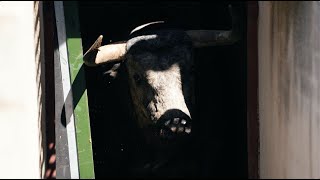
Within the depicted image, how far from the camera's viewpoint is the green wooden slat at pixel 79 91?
5848 millimetres

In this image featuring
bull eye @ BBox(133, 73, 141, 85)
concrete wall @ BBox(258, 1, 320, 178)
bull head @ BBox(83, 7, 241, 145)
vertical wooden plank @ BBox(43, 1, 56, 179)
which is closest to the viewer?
concrete wall @ BBox(258, 1, 320, 178)

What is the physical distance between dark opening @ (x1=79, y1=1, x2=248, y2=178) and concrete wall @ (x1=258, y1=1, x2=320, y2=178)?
4.04 feet

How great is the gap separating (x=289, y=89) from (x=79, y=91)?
1.73 metres

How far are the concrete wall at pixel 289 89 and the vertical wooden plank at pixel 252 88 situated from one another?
0.06 m

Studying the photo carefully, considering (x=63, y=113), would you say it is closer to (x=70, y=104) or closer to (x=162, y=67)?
(x=70, y=104)

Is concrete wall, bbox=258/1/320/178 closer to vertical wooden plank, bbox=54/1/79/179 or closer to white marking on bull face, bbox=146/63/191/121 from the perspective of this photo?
white marking on bull face, bbox=146/63/191/121

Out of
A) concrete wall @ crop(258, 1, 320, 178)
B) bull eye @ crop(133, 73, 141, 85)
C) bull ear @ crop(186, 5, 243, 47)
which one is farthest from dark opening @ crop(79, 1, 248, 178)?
concrete wall @ crop(258, 1, 320, 178)

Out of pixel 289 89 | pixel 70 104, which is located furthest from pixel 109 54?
pixel 289 89

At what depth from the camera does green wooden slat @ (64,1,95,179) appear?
19.2 feet

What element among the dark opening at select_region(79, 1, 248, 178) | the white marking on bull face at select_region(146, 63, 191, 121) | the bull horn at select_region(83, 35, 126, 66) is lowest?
the dark opening at select_region(79, 1, 248, 178)

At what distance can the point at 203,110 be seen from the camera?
7508mm

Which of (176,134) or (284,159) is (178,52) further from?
(284,159)

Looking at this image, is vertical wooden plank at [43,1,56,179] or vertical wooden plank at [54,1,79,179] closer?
vertical wooden plank at [43,1,56,179]

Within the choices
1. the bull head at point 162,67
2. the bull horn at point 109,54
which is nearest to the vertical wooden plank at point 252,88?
the bull head at point 162,67
